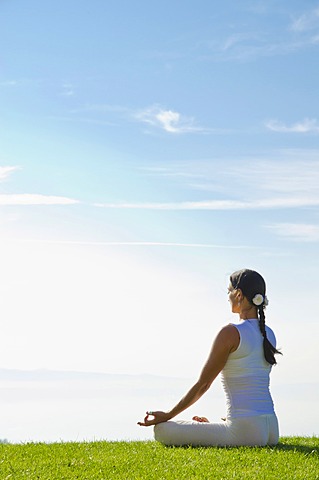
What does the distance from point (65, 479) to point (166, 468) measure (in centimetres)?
101

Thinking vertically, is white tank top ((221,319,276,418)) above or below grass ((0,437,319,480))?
above

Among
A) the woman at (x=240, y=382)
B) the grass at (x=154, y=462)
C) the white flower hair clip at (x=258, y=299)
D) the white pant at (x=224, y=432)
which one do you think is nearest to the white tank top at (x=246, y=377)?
the woman at (x=240, y=382)

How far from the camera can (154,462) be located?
8492mm

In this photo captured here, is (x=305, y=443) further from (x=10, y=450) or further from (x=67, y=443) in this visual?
(x=10, y=450)

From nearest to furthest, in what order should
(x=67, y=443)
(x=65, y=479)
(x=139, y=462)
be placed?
(x=65, y=479) → (x=139, y=462) → (x=67, y=443)

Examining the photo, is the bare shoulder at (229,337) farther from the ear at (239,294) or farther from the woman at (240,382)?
the ear at (239,294)

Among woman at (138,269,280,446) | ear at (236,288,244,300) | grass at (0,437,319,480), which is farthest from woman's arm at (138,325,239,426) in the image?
grass at (0,437,319,480)

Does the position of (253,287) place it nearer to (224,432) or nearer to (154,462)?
(224,432)

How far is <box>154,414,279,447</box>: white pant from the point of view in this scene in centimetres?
913

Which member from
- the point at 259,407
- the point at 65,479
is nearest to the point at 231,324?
the point at 259,407

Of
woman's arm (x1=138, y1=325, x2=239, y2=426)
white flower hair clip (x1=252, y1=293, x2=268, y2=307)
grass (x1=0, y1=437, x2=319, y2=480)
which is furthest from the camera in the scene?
white flower hair clip (x1=252, y1=293, x2=268, y2=307)

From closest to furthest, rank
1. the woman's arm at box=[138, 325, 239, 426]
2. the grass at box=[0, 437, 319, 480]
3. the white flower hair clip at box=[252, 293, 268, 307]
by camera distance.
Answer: the grass at box=[0, 437, 319, 480]
the woman's arm at box=[138, 325, 239, 426]
the white flower hair clip at box=[252, 293, 268, 307]

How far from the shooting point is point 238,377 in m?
9.15

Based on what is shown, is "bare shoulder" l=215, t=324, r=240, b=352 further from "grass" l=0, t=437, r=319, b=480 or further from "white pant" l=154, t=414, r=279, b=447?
"grass" l=0, t=437, r=319, b=480
